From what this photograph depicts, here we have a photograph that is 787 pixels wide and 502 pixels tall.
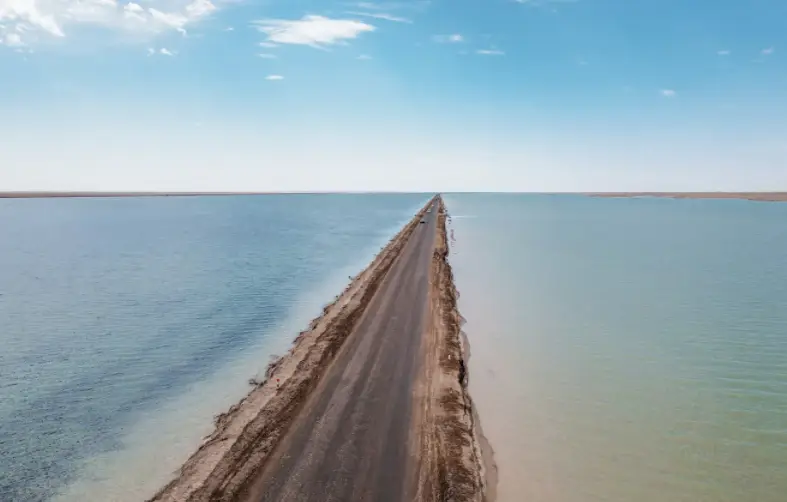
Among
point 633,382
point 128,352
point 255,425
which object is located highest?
point 255,425

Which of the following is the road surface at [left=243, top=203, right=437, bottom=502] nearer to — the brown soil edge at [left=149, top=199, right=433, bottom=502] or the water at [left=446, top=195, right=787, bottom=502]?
the brown soil edge at [left=149, top=199, right=433, bottom=502]

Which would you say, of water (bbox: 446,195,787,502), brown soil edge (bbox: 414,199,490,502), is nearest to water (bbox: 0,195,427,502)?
brown soil edge (bbox: 414,199,490,502)

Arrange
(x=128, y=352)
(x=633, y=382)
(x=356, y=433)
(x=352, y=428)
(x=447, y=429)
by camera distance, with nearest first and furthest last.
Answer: (x=356, y=433) → (x=352, y=428) → (x=447, y=429) → (x=633, y=382) → (x=128, y=352)

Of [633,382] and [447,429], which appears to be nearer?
[447,429]

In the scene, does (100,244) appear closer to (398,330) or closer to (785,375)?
(398,330)

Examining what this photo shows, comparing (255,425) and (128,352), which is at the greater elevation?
(255,425)

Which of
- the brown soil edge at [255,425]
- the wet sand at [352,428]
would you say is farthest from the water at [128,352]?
the wet sand at [352,428]

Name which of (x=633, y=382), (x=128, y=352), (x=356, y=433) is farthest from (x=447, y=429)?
(x=128, y=352)

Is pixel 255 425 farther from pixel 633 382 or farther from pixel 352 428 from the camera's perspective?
pixel 633 382
